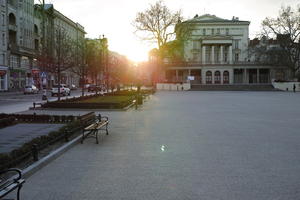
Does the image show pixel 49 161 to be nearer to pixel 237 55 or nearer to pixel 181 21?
pixel 181 21

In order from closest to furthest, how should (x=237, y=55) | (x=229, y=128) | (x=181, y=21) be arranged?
(x=229, y=128)
(x=181, y=21)
(x=237, y=55)

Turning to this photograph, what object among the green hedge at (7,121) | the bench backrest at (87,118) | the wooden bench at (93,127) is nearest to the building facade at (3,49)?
the green hedge at (7,121)

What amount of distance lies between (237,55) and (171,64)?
2108 centimetres

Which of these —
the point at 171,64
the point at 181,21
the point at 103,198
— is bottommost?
the point at 103,198

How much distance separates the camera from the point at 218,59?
95500mm

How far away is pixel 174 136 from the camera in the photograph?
480 inches

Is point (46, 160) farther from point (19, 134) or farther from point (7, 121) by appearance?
point (7, 121)

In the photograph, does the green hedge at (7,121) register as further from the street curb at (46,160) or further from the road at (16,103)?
the road at (16,103)

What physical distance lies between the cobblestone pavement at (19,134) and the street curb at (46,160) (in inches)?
48.1

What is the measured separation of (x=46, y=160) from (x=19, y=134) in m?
4.20

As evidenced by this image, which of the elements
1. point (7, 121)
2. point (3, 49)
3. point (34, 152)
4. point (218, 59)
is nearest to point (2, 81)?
point (3, 49)

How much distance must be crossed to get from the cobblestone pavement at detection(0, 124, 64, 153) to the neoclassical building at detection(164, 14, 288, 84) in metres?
74.0

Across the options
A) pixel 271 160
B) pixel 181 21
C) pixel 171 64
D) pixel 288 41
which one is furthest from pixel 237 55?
pixel 271 160

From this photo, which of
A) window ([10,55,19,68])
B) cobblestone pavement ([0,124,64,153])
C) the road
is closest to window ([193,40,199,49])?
window ([10,55,19,68])
